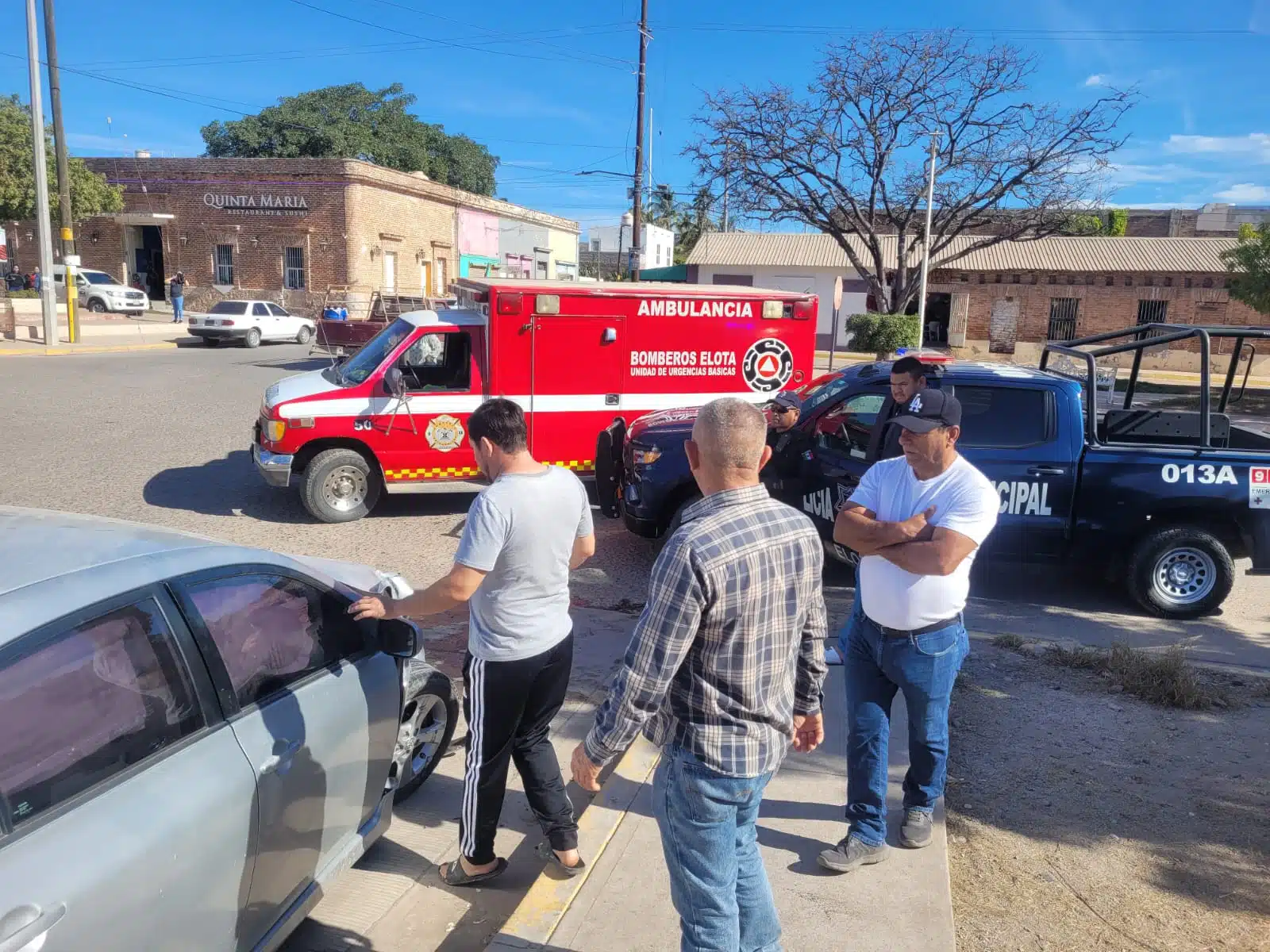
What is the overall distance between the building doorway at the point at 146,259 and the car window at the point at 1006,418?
3727cm

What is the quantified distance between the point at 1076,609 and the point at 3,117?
1316 inches

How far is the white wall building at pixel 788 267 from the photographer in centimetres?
4047

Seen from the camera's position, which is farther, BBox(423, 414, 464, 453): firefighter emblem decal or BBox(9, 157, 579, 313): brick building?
BBox(9, 157, 579, 313): brick building

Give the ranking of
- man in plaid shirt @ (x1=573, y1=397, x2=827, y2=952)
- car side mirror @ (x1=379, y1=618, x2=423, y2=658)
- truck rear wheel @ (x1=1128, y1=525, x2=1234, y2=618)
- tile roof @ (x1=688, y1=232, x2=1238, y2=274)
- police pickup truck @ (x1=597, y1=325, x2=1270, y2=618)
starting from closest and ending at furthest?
man in plaid shirt @ (x1=573, y1=397, x2=827, y2=952)
car side mirror @ (x1=379, y1=618, x2=423, y2=658)
police pickup truck @ (x1=597, y1=325, x2=1270, y2=618)
truck rear wheel @ (x1=1128, y1=525, x2=1234, y2=618)
tile roof @ (x1=688, y1=232, x2=1238, y2=274)

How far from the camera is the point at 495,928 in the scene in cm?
352

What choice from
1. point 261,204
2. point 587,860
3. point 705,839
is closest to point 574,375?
point 587,860

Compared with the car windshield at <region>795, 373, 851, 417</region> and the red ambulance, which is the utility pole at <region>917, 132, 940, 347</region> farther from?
the car windshield at <region>795, 373, 851, 417</region>

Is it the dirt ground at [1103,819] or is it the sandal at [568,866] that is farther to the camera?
the sandal at [568,866]

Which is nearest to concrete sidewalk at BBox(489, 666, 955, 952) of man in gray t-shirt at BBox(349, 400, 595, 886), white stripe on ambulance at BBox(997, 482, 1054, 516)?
man in gray t-shirt at BBox(349, 400, 595, 886)

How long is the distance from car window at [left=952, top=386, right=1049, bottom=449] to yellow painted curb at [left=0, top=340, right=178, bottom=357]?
22031 millimetres

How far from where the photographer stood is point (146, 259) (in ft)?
128

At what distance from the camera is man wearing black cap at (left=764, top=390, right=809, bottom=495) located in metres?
7.52

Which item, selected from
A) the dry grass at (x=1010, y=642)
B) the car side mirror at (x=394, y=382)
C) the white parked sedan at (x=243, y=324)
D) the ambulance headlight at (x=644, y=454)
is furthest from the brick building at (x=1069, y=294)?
the dry grass at (x=1010, y=642)

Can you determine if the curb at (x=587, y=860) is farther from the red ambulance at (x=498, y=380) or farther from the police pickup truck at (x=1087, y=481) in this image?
the red ambulance at (x=498, y=380)
